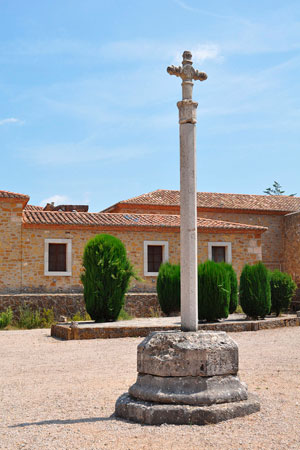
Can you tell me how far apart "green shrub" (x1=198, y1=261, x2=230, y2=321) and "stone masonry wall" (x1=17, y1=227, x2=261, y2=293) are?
615 cm

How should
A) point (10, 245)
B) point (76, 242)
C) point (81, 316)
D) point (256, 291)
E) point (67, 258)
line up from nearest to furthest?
point (256, 291), point (81, 316), point (10, 245), point (67, 258), point (76, 242)

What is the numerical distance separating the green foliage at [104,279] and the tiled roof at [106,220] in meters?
4.69

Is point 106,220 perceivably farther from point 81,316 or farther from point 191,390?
point 191,390

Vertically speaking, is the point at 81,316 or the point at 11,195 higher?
the point at 11,195

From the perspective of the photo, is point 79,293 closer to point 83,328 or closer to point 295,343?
point 83,328

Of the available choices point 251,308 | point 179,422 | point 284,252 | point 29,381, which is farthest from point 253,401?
point 284,252

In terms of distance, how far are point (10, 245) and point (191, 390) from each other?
13.9 m

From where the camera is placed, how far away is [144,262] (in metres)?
19.2

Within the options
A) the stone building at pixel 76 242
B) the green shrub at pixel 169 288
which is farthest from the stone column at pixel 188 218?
the stone building at pixel 76 242

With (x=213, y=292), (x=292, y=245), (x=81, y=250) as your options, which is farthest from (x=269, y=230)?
(x=213, y=292)

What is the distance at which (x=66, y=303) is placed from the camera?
17.2m

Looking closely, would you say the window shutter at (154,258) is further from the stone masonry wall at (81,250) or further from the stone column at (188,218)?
the stone column at (188,218)

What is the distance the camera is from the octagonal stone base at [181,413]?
14.2 ft

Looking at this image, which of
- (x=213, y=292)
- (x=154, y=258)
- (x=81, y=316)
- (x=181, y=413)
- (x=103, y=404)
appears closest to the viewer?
(x=181, y=413)
